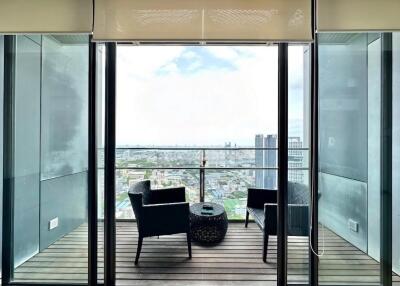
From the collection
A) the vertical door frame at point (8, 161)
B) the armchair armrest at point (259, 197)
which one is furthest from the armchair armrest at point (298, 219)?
the vertical door frame at point (8, 161)

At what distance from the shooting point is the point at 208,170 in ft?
12.3

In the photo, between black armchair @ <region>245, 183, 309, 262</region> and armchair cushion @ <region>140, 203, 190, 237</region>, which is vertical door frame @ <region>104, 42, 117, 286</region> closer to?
armchair cushion @ <region>140, 203, 190, 237</region>

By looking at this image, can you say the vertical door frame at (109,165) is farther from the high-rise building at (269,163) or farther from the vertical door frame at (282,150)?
the high-rise building at (269,163)

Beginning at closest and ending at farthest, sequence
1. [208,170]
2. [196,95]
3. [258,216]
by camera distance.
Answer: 1. [258,216]
2. [196,95]
3. [208,170]

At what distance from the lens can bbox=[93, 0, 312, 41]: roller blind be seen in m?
1.77

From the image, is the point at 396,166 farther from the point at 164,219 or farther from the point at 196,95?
the point at 196,95

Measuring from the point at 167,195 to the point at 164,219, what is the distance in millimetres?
712

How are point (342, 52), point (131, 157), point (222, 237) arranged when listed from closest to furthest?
point (342, 52) → point (222, 237) → point (131, 157)

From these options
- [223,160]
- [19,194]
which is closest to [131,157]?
[223,160]

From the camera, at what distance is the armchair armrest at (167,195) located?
3074 mm

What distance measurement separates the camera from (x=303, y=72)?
6.24 ft

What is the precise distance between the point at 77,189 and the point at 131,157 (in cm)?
165

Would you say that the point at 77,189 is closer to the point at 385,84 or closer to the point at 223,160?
the point at 223,160

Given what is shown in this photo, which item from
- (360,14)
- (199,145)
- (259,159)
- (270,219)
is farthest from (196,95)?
(360,14)
